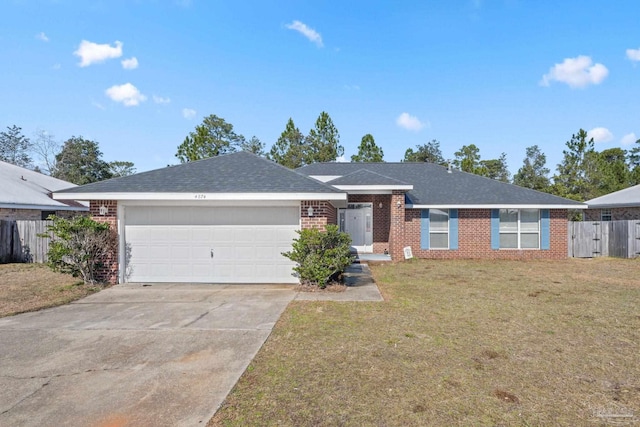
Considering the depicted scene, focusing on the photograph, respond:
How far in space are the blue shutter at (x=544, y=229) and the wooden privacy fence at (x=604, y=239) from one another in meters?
1.81

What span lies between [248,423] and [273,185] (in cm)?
669

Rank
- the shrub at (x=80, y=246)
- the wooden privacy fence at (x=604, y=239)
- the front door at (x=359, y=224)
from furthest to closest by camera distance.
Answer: the front door at (x=359, y=224)
the wooden privacy fence at (x=604, y=239)
the shrub at (x=80, y=246)

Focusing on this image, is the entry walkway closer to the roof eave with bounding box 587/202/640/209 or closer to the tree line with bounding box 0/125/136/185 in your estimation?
the roof eave with bounding box 587/202/640/209

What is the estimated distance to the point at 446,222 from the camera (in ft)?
48.2

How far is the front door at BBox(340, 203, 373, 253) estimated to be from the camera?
608 inches

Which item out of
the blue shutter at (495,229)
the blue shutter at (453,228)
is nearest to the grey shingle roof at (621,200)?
the blue shutter at (495,229)

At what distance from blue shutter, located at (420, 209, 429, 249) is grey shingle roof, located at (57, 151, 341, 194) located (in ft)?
23.2

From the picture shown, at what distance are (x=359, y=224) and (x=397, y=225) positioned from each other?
2.31 m

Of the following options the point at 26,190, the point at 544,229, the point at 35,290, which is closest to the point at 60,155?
the point at 26,190

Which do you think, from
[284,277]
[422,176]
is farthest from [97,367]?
[422,176]

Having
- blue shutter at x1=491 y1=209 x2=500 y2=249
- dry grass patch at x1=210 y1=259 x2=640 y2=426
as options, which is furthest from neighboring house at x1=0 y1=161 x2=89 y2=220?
blue shutter at x1=491 y1=209 x2=500 y2=249

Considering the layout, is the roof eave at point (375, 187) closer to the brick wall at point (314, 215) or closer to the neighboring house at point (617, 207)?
the brick wall at point (314, 215)

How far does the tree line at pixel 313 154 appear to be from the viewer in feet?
104

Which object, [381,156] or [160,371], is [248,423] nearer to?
[160,371]
